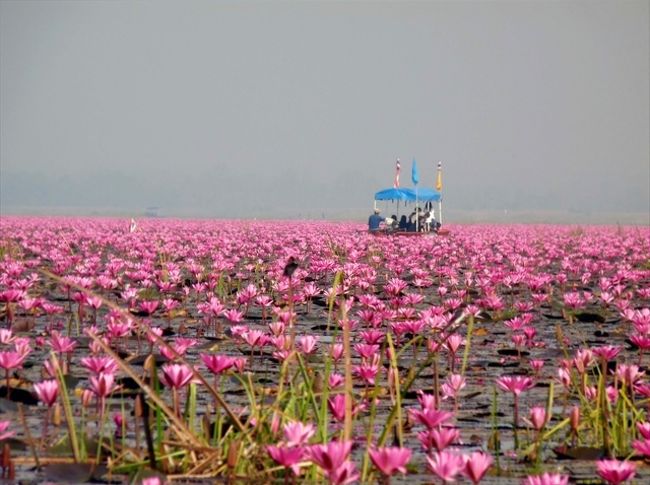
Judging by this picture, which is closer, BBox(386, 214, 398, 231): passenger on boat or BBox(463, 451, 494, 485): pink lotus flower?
BBox(463, 451, 494, 485): pink lotus flower

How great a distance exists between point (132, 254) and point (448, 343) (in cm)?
1088

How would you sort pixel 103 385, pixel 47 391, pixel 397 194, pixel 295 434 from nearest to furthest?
pixel 295 434, pixel 47 391, pixel 103 385, pixel 397 194

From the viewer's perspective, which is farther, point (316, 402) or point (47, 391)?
point (316, 402)

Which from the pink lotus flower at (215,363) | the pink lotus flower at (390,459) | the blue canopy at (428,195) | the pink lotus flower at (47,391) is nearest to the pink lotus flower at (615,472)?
the pink lotus flower at (390,459)

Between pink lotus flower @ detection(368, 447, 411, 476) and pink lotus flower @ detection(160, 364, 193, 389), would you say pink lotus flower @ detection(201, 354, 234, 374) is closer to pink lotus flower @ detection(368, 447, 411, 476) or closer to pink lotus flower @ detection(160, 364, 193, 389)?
pink lotus flower @ detection(160, 364, 193, 389)

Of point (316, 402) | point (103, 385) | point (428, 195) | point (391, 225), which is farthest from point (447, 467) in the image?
point (428, 195)

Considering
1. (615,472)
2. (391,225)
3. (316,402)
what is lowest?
(316,402)

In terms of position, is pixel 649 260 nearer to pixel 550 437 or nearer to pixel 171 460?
pixel 550 437

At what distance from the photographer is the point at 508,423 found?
14.0ft

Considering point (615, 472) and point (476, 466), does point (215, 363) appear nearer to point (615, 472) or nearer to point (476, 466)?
point (476, 466)

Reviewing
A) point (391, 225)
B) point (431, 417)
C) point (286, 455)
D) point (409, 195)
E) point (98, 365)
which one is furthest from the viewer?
point (409, 195)

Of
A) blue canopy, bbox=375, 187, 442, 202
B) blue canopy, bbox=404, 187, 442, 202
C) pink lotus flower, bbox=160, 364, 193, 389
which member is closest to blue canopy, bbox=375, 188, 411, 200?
blue canopy, bbox=375, 187, 442, 202

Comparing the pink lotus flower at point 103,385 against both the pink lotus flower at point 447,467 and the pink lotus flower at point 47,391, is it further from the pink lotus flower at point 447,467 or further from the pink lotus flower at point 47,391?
the pink lotus flower at point 447,467

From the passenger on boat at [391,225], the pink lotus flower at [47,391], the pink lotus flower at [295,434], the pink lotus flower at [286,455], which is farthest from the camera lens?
the passenger on boat at [391,225]
